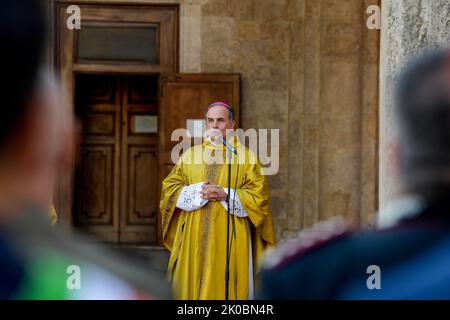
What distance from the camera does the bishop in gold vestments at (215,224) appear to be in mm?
5586

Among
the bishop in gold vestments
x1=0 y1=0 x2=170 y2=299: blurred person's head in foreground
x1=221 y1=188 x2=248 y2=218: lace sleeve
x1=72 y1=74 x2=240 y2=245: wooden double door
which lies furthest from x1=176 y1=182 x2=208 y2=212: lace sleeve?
x1=0 y1=0 x2=170 y2=299: blurred person's head in foreground

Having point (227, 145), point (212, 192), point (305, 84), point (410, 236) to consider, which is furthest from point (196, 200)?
point (410, 236)

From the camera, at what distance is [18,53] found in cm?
93

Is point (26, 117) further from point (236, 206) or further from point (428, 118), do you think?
point (236, 206)

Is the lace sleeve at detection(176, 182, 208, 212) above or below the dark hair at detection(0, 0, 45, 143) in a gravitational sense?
below

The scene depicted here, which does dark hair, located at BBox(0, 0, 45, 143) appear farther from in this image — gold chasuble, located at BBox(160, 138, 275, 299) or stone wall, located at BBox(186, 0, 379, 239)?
stone wall, located at BBox(186, 0, 379, 239)

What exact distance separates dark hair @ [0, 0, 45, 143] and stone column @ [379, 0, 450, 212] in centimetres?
397

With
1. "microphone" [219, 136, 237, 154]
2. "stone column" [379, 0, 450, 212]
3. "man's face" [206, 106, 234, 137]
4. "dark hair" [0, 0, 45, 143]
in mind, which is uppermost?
"stone column" [379, 0, 450, 212]

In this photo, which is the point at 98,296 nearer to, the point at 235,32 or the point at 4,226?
the point at 4,226

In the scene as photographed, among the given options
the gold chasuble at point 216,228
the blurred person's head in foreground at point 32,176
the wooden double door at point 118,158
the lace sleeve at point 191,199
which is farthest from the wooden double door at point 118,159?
the blurred person's head in foreground at point 32,176

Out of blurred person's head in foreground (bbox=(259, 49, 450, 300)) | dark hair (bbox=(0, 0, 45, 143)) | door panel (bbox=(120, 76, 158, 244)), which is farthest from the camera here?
door panel (bbox=(120, 76, 158, 244))

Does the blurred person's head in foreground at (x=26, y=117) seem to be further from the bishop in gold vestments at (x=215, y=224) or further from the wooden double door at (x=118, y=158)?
the wooden double door at (x=118, y=158)

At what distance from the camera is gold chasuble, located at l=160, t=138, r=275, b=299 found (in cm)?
560

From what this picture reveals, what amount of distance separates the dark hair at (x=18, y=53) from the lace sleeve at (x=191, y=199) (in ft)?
15.1
